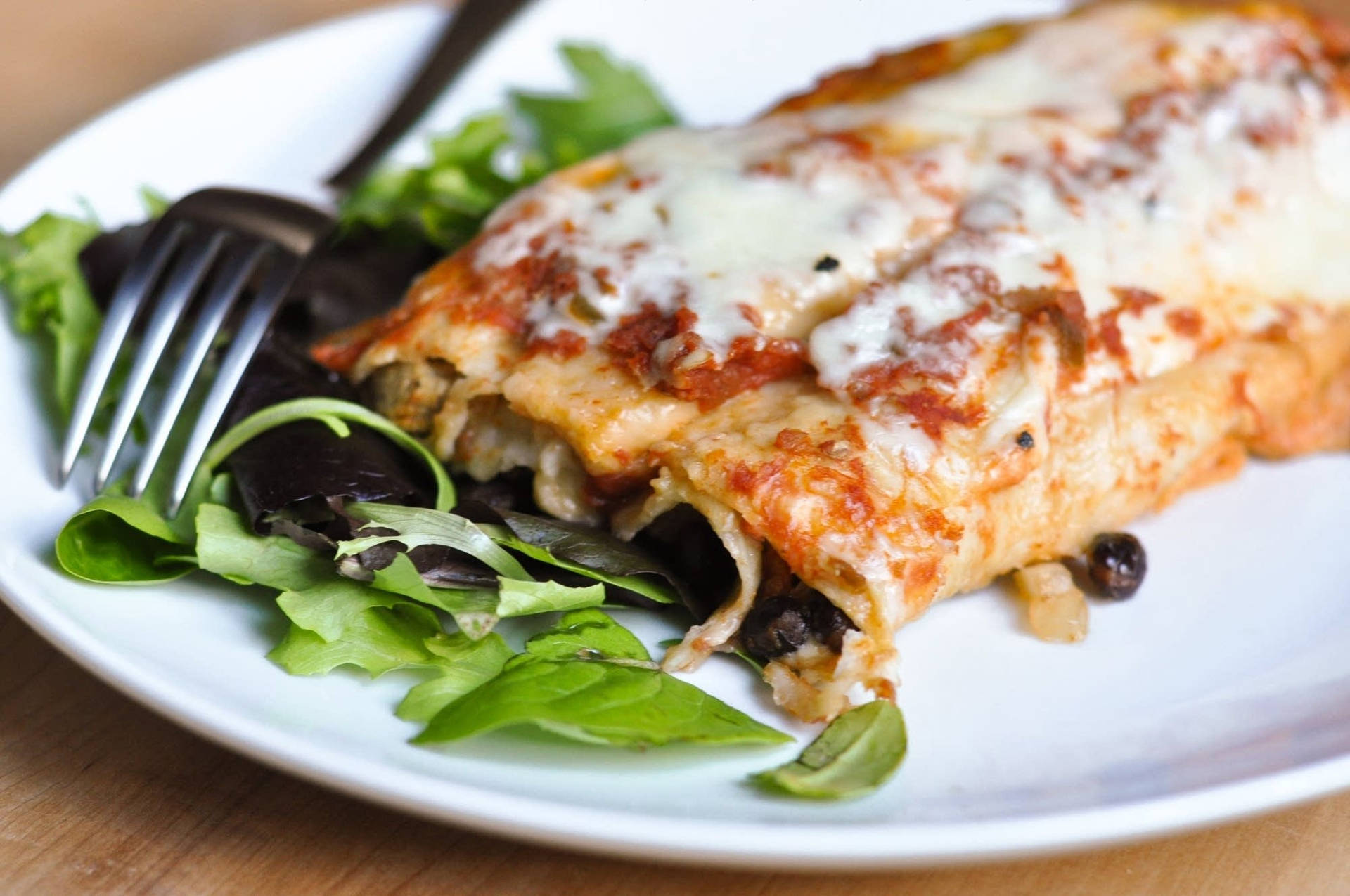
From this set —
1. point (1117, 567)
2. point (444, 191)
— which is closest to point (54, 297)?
point (444, 191)

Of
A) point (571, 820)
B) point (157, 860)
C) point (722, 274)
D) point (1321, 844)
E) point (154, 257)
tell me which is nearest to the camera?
point (571, 820)

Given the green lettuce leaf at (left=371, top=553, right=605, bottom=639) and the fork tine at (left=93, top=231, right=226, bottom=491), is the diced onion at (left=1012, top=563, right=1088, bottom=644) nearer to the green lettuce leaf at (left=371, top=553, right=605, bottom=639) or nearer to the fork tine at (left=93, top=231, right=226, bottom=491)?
the green lettuce leaf at (left=371, top=553, right=605, bottom=639)

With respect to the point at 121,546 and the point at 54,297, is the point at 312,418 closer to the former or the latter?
the point at 121,546

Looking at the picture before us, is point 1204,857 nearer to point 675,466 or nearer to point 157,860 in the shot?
point 675,466

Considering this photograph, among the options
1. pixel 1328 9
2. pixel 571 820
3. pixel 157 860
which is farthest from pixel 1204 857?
pixel 1328 9

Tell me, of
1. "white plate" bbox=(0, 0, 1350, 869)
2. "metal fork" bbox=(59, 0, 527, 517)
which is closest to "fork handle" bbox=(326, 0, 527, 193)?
"white plate" bbox=(0, 0, 1350, 869)

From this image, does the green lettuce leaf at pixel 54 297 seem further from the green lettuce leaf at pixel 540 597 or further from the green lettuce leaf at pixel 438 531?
the green lettuce leaf at pixel 540 597
